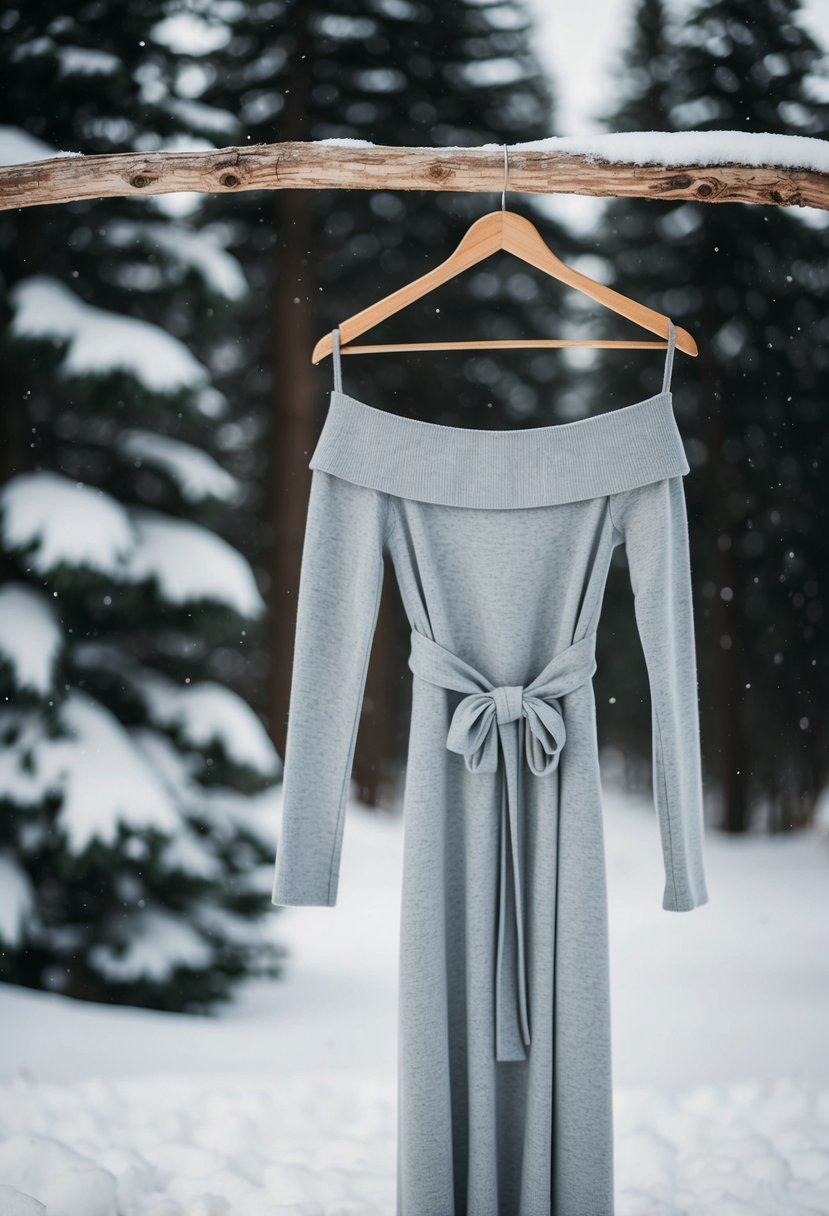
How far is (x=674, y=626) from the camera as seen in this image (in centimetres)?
155

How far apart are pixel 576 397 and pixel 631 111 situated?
4.57 ft

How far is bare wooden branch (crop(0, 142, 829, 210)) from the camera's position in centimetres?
159

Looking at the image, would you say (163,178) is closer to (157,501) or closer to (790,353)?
(157,501)

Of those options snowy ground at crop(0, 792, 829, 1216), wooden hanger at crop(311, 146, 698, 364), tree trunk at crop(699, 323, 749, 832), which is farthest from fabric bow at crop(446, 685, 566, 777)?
tree trunk at crop(699, 323, 749, 832)

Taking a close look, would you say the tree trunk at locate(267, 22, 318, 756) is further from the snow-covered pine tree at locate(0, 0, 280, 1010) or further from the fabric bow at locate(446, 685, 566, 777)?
the fabric bow at locate(446, 685, 566, 777)

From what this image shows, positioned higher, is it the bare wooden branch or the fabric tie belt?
the bare wooden branch

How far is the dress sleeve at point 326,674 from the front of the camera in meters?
1.53

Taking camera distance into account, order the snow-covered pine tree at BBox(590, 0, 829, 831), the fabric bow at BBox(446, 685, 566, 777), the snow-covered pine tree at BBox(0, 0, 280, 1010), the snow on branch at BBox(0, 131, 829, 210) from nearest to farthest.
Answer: the fabric bow at BBox(446, 685, 566, 777) → the snow on branch at BBox(0, 131, 829, 210) → the snow-covered pine tree at BBox(0, 0, 280, 1010) → the snow-covered pine tree at BBox(590, 0, 829, 831)

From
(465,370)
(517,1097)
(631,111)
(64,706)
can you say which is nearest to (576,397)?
(465,370)

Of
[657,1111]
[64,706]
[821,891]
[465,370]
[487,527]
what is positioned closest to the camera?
[487,527]

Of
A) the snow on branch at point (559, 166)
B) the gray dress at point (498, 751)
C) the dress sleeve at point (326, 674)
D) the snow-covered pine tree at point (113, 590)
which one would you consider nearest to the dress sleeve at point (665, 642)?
the gray dress at point (498, 751)

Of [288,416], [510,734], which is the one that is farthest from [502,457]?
[288,416]

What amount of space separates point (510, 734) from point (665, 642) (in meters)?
0.28

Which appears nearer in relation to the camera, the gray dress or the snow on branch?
the gray dress
